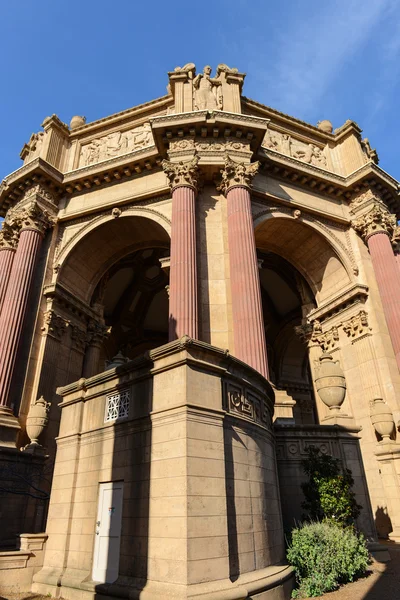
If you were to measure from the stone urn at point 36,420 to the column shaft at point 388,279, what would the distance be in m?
15.3

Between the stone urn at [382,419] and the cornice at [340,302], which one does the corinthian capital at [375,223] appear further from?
the stone urn at [382,419]

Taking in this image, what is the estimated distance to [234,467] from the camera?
24.2ft

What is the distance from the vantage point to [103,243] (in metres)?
22.2

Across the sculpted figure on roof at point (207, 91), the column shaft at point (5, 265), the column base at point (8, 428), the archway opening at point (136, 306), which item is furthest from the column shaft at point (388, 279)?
the column shaft at point (5, 265)

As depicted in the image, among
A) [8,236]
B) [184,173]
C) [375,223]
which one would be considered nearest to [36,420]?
[8,236]

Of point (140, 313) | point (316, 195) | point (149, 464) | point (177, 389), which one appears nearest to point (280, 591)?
point (149, 464)

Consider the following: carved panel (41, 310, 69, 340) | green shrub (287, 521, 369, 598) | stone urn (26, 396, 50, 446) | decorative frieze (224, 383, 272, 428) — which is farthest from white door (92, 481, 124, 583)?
carved panel (41, 310, 69, 340)

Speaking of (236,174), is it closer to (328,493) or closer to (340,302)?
(340,302)

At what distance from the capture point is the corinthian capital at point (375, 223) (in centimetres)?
2136

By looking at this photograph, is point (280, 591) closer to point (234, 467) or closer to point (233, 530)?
point (233, 530)

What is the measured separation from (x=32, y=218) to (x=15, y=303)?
476 centimetres

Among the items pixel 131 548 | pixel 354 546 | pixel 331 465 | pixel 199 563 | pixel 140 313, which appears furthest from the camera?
pixel 140 313

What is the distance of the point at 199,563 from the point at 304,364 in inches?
1234

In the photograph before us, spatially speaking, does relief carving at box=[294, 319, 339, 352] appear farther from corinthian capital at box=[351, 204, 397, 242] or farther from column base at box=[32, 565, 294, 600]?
column base at box=[32, 565, 294, 600]
